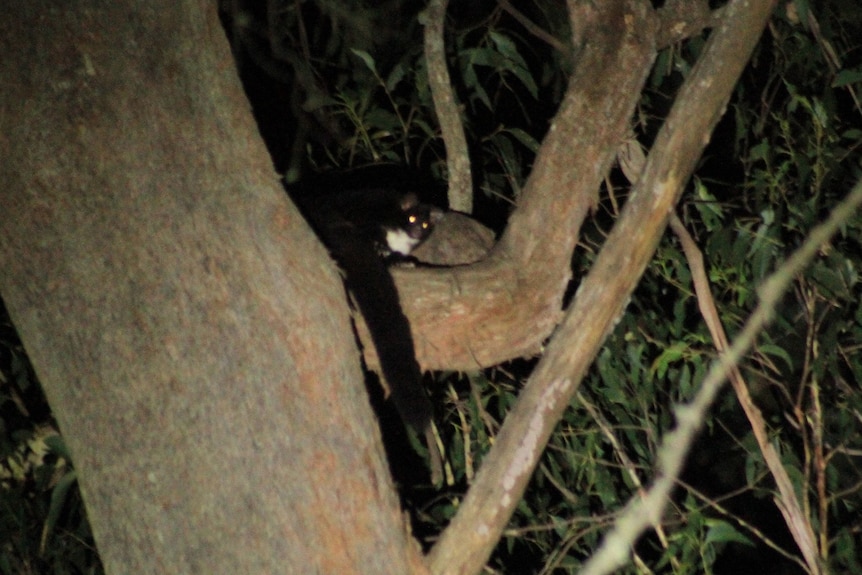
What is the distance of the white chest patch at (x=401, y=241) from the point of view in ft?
8.61

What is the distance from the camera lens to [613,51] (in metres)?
1.98

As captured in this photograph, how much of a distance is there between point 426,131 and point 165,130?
1.62 m

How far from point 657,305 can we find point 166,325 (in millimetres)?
1725

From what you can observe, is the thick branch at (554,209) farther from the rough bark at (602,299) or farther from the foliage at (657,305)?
the foliage at (657,305)

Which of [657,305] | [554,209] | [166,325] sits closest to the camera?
[166,325]

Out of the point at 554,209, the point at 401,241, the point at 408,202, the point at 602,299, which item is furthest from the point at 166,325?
the point at 408,202

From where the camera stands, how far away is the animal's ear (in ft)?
8.97

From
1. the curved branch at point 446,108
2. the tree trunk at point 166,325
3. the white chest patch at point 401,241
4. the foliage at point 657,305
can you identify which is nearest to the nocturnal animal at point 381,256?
the white chest patch at point 401,241

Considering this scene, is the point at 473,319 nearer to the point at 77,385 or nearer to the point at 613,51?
the point at 613,51

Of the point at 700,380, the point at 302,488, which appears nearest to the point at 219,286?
the point at 302,488

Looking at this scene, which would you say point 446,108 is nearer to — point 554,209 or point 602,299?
point 554,209

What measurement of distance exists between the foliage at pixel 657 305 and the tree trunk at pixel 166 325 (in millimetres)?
1004

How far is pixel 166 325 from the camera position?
1.32 meters

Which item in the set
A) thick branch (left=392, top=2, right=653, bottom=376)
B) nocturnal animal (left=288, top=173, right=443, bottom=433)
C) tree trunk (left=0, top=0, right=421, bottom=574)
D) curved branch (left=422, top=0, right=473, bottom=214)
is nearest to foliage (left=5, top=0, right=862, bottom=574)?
curved branch (left=422, top=0, right=473, bottom=214)
